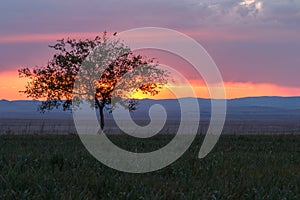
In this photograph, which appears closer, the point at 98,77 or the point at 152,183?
the point at 152,183

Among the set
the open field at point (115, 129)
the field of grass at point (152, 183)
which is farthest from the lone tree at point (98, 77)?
the field of grass at point (152, 183)

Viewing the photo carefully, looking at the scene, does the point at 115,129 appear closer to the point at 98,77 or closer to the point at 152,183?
the point at 98,77

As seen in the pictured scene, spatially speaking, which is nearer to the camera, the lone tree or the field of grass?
the field of grass

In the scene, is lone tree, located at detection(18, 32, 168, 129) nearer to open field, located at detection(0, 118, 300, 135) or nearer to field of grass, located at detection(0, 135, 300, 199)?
open field, located at detection(0, 118, 300, 135)

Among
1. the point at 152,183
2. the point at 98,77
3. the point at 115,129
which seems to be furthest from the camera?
the point at 115,129

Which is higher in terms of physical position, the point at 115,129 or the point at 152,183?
the point at 152,183

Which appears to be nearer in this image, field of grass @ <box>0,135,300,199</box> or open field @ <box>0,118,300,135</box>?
field of grass @ <box>0,135,300,199</box>

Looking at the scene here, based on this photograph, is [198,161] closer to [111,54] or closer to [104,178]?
[104,178]

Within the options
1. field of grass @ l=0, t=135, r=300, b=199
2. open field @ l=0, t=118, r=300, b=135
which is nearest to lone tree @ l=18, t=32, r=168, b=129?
open field @ l=0, t=118, r=300, b=135

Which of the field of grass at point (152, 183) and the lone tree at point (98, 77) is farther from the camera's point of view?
the lone tree at point (98, 77)

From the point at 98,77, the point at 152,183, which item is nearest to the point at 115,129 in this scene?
the point at 98,77

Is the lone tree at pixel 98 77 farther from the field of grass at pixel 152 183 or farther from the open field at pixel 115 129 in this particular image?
the field of grass at pixel 152 183

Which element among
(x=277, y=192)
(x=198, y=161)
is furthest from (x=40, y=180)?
(x=198, y=161)

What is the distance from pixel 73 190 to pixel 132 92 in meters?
35.7
